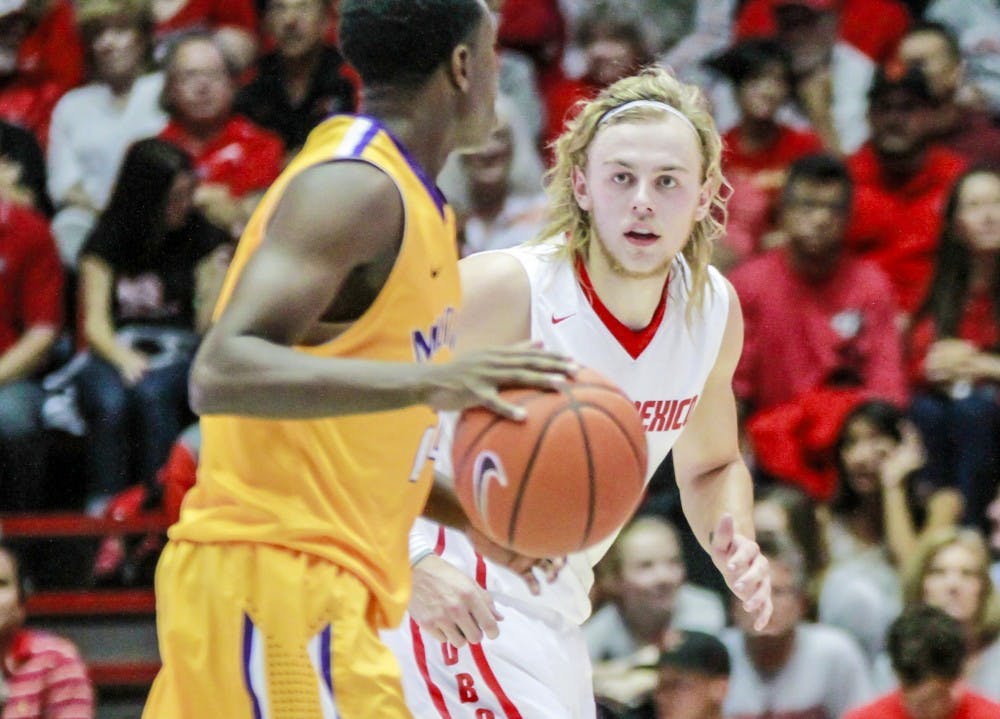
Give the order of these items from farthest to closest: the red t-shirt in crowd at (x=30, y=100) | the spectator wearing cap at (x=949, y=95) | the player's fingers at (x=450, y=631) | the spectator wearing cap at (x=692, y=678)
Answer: the red t-shirt in crowd at (x=30, y=100) → the spectator wearing cap at (x=949, y=95) → the spectator wearing cap at (x=692, y=678) → the player's fingers at (x=450, y=631)

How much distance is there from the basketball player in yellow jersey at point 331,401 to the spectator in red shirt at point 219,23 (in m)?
4.40

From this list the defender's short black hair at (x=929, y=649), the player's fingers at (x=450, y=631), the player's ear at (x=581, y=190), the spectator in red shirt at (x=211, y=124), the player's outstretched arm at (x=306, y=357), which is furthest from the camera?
the spectator in red shirt at (x=211, y=124)

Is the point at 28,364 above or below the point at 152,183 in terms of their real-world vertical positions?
below

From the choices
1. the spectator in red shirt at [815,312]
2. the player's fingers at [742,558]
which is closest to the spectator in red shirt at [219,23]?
the spectator in red shirt at [815,312]

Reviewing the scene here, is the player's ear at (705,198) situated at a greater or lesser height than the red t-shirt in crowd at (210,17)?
lesser

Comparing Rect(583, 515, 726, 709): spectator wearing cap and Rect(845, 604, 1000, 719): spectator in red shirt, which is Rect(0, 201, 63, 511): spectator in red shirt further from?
Rect(845, 604, 1000, 719): spectator in red shirt

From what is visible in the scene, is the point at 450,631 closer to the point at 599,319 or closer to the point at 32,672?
the point at 599,319

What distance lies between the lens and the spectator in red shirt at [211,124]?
6.71 meters

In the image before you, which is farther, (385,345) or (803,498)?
(803,498)

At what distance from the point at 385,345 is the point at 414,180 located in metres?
0.28

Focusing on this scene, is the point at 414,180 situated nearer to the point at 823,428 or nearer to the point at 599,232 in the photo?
the point at 599,232

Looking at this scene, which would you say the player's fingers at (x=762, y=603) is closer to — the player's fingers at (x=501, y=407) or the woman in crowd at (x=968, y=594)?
the player's fingers at (x=501, y=407)

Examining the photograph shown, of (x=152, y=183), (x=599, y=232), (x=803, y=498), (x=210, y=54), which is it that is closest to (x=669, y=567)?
(x=803, y=498)

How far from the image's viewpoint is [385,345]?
112 inches
